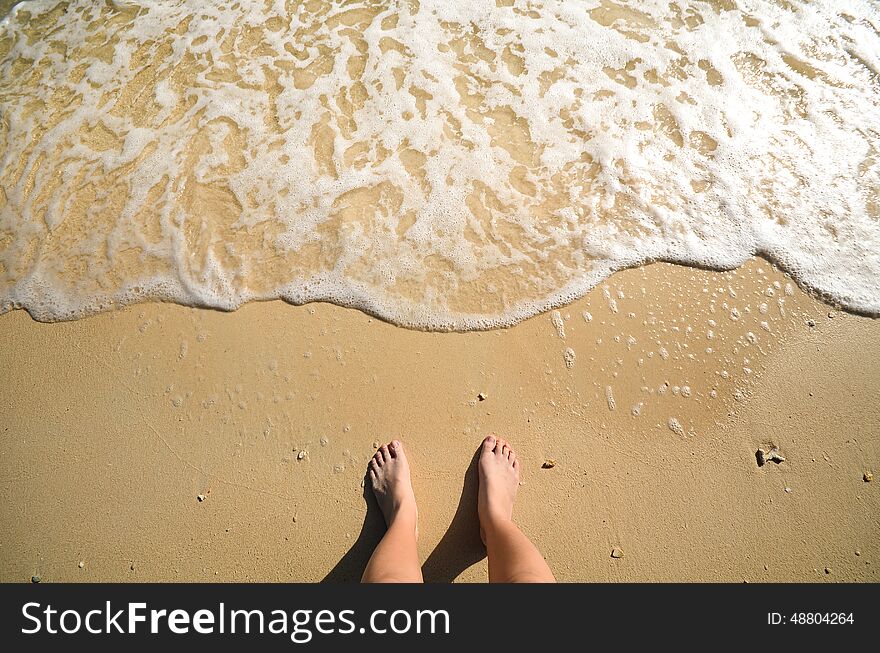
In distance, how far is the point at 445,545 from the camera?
2104mm

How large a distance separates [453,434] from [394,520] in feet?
1.50

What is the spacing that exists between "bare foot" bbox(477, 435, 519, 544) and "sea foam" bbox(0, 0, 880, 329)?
0.64 metres

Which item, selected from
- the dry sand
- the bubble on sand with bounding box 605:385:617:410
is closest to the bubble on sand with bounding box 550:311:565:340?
the dry sand

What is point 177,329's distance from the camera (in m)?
2.51

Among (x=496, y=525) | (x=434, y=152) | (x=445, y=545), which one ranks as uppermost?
(x=434, y=152)

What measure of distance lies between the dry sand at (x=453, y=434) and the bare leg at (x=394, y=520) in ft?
0.27

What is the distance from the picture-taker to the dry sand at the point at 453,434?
6.76 feet

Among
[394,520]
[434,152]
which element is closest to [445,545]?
[394,520]

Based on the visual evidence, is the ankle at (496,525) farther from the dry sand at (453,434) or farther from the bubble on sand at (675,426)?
the bubble on sand at (675,426)

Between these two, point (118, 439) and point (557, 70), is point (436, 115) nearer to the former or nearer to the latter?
point (557, 70)

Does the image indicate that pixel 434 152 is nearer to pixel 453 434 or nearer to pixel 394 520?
pixel 453 434

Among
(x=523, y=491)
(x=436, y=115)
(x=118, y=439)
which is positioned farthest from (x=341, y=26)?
(x=523, y=491)

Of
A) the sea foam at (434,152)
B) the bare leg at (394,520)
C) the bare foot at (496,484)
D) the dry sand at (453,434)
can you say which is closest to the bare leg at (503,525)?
the bare foot at (496,484)
